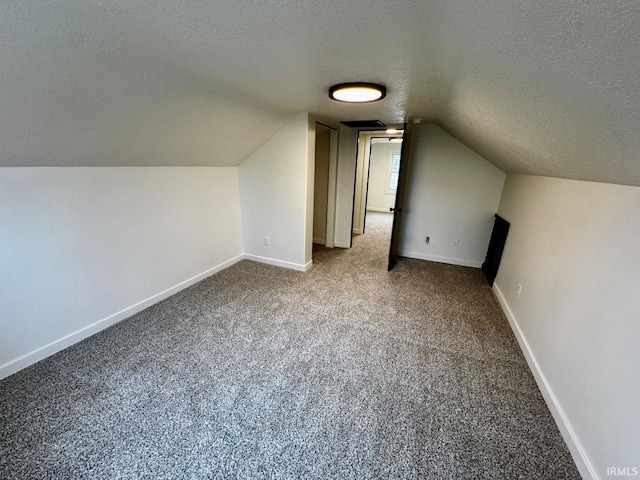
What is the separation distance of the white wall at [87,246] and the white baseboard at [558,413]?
3.37 meters

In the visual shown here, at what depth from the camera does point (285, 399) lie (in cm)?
170

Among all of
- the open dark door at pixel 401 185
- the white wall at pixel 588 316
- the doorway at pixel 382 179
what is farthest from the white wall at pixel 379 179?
the white wall at pixel 588 316

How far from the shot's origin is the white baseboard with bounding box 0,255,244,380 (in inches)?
72.0

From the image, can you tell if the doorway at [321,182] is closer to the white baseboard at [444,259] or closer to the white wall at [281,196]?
the white wall at [281,196]

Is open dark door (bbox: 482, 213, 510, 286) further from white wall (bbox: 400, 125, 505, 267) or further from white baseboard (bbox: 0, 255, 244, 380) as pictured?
white baseboard (bbox: 0, 255, 244, 380)

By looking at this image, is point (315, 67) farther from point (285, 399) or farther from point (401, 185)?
point (401, 185)

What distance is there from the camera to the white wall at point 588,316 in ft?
3.94

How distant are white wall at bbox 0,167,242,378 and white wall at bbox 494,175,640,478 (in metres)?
3.39

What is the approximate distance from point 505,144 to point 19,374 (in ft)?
13.1

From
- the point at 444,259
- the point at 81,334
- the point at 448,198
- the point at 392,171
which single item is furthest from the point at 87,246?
the point at 392,171

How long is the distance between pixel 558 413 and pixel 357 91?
2.39 meters

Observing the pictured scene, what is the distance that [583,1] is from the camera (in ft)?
1.86

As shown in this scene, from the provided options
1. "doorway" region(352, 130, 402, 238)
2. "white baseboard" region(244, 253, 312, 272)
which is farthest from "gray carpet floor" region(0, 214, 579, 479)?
"doorway" region(352, 130, 402, 238)

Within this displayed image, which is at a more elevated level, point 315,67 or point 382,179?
point 315,67
